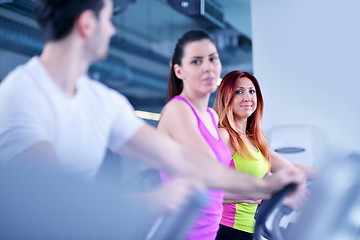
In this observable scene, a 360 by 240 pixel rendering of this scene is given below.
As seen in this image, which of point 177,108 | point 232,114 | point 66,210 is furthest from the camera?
point 232,114

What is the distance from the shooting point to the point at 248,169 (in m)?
2.26

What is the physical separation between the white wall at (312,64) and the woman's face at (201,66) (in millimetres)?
2098

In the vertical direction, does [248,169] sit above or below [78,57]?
below

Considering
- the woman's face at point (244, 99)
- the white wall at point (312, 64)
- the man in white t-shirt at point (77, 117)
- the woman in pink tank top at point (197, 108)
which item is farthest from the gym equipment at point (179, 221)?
the white wall at point (312, 64)

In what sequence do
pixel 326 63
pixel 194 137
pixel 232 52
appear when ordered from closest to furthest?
pixel 194 137, pixel 326 63, pixel 232 52

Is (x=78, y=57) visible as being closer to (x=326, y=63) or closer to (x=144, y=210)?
(x=144, y=210)

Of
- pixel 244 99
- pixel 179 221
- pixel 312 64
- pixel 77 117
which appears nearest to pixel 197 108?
pixel 77 117

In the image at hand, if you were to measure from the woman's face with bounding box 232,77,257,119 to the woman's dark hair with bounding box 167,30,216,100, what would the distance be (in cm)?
62

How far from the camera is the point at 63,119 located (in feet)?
3.92

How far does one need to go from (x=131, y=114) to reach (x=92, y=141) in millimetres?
157

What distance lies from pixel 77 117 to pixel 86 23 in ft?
0.79

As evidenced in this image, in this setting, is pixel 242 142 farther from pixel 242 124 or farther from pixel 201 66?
pixel 201 66

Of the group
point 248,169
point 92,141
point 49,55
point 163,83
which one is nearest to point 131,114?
point 92,141

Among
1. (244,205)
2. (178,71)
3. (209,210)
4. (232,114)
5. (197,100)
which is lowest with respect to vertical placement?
(244,205)
